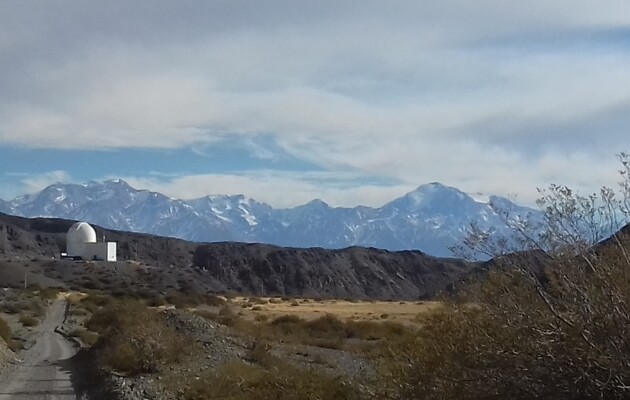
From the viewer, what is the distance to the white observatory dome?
133m

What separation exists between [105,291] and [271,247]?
175 ft

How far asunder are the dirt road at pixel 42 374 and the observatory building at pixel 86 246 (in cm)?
7903

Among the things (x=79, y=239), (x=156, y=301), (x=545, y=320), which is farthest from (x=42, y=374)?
(x=79, y=239)

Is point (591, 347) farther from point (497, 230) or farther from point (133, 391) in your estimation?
point (133, 391)

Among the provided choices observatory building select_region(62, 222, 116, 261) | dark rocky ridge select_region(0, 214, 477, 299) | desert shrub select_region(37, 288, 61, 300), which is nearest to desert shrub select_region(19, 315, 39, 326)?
desert shrub select_region(37, 288, 61, 300)

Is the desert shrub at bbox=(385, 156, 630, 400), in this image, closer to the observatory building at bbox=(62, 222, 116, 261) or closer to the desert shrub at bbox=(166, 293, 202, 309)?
the desert shrub at bbox=(166, 293, 202, 309)

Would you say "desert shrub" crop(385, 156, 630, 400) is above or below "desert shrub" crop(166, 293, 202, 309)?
above

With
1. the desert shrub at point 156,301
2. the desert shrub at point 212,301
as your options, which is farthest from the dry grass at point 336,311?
the desert shrub at point 156,301

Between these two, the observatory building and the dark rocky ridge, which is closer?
the dark rocky ridge

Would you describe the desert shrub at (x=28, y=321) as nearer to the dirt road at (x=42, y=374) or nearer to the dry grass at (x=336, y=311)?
the dirt road at (x=42, y=374)

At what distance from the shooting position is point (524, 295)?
9.87 m

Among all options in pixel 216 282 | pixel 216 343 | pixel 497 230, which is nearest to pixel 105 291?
pixel 216 282

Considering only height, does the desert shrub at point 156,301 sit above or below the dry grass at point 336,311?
above

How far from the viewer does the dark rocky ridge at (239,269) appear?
113 meters
